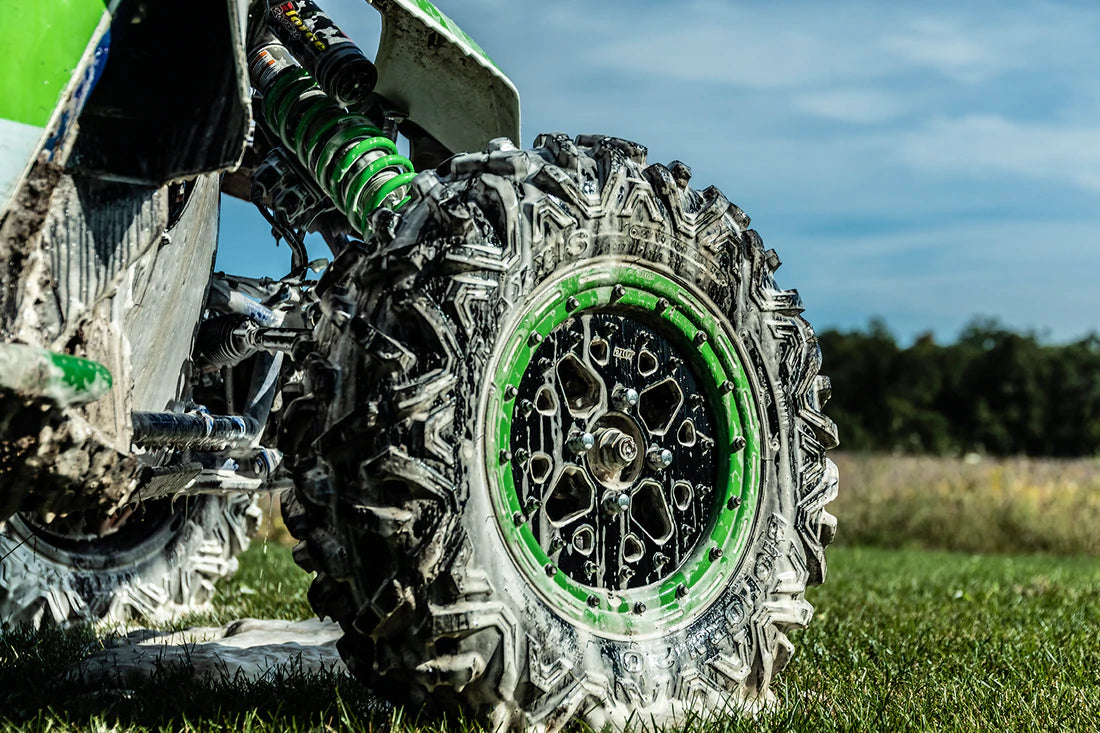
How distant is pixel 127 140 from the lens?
196 cm

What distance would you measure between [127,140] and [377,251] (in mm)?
498

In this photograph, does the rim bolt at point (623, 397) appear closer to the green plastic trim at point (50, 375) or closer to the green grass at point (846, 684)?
the green grass at point (846, 684)

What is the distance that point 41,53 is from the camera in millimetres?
1825

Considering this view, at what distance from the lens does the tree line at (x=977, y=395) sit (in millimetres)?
30547

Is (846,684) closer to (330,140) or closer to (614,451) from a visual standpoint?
(614,451)

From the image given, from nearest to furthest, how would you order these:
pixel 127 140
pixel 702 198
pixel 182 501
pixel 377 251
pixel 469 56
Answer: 1. pixel 127 140
2. pixel 377 251
3. pixel 702 198
4. pixel 469 56
5. pixel 182 501

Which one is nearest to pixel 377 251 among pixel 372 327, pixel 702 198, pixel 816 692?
pixel 372 327

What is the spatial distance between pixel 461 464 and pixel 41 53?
0.99 m

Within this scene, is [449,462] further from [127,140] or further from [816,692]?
[816,692]

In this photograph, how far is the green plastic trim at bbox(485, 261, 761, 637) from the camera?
2.18 m

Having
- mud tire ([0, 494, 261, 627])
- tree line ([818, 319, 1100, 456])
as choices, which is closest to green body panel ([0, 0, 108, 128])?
mud tire ([0, 494, 261, 627])

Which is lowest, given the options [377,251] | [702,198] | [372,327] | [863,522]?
[863,522]

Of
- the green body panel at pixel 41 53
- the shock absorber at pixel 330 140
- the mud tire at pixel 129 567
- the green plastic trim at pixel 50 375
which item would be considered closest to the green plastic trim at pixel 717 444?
the shock absorber at pixel 330 140

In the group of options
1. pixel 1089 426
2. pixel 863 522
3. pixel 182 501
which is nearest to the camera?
pixel 182 501
